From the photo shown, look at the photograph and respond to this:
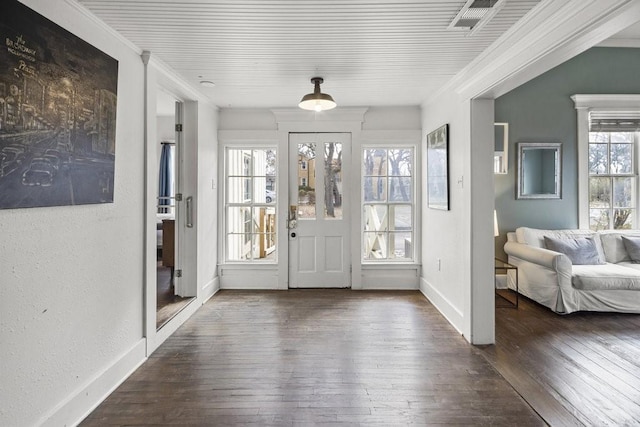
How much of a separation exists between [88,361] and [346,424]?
5.19 ft

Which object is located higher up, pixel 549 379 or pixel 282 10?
pixel 282 10

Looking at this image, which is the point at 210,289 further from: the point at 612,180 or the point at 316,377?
the point at 612,180

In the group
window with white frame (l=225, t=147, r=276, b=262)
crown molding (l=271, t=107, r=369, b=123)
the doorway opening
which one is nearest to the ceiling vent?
crown molding (l=271, t=107, r=369, b=123)

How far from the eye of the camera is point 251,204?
4785 mm

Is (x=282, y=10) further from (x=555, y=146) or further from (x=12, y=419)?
(x=555, y=146)

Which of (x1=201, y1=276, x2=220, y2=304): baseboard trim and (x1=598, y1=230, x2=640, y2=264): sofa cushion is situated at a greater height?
(x1=598, y1=230, x2=640, y2=264): sofa cushion

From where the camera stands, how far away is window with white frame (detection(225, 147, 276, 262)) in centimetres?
478

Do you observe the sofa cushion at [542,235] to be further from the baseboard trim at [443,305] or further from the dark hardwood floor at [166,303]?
the dark hardwood floor at [166,303]

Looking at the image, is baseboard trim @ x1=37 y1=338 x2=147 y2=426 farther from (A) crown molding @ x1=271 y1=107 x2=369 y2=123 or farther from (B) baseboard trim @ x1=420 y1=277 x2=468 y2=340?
(A) crown molding @ x1=271 y1=107 x2=369 y2=123

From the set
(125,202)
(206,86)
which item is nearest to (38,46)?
(125,202)

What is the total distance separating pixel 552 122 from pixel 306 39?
382cm

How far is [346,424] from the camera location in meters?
1.97

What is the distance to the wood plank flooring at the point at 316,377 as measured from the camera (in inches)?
80.7

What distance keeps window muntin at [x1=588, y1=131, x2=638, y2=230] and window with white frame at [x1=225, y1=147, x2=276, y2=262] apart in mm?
4365
